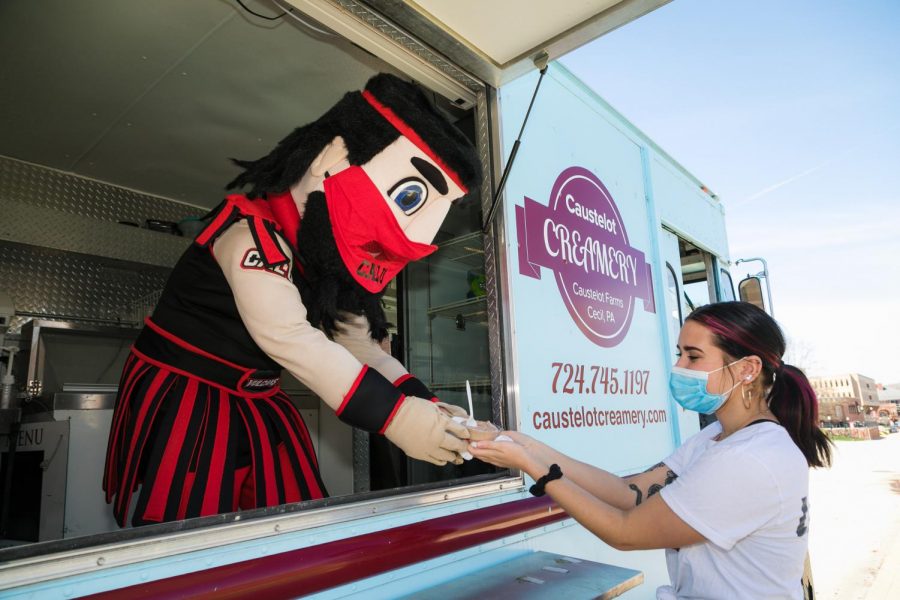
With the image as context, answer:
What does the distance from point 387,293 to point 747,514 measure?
7.72 feet

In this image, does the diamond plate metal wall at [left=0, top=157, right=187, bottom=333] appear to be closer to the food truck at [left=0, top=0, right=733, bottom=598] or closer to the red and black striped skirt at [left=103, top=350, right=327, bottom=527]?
the food truck at [left=0, top=0, right=733, bottom=598]

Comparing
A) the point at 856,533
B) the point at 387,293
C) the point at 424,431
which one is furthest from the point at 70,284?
the point at 856,533

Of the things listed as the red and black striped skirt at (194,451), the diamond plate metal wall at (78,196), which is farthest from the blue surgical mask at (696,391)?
the diamond plate metal wall at (78,196)

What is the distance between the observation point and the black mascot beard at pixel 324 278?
5.34 ft

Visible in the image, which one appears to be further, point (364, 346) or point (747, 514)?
point (364, 346)

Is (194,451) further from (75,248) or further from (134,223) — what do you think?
(134,223)

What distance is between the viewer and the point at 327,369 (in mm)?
1480

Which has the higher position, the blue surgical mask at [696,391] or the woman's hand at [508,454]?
the blue surgical mask at [696,391]

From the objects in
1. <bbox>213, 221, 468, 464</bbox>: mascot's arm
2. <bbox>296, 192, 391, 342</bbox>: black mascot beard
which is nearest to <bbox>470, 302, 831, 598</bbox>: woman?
<bbox>213, 221, 468, 464</bbox>: mascot's arm

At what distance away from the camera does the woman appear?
1368 millimetres

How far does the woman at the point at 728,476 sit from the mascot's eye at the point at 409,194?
2.42ft

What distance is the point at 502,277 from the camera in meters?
2.14

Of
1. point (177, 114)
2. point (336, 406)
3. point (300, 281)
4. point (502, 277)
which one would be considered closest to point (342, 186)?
point (300, 281)

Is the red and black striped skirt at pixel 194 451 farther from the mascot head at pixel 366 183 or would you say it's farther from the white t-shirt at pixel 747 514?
the white t-shirt at pixel 747 514
